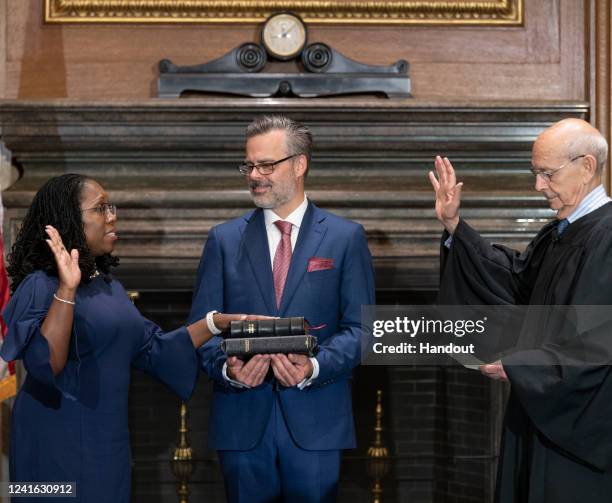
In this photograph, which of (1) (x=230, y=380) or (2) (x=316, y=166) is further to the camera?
(2) (x=316, y=166)

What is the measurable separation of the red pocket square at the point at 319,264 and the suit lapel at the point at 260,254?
0.15 metres

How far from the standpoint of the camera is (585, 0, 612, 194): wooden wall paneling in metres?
4.95

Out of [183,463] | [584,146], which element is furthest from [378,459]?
[584,146]

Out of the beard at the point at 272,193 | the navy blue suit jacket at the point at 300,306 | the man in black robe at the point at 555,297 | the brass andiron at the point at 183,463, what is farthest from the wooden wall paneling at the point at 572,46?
the brass andiron at the point at 183,463

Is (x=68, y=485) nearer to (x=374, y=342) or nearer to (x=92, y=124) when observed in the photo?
(x=374, y=342)

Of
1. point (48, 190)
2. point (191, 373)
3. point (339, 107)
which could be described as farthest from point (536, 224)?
point (48, 190)

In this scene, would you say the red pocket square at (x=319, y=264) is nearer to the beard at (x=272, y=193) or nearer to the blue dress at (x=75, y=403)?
the beard at (x=272, y=193)

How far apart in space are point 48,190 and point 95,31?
1776 millimetres

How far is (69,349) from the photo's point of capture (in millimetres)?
3289

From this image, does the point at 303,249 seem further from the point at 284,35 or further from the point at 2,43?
the point at 2,43

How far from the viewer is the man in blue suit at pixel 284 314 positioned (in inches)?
137

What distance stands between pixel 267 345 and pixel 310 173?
1801mm

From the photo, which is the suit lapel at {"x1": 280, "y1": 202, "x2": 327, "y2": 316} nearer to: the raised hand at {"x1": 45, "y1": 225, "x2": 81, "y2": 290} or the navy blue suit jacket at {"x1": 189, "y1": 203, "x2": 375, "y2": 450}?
the navy blue suit jacket at {"x1": 189, "y1": 203, "x2": 375, "y2": 450}

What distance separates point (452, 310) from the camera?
365cm
